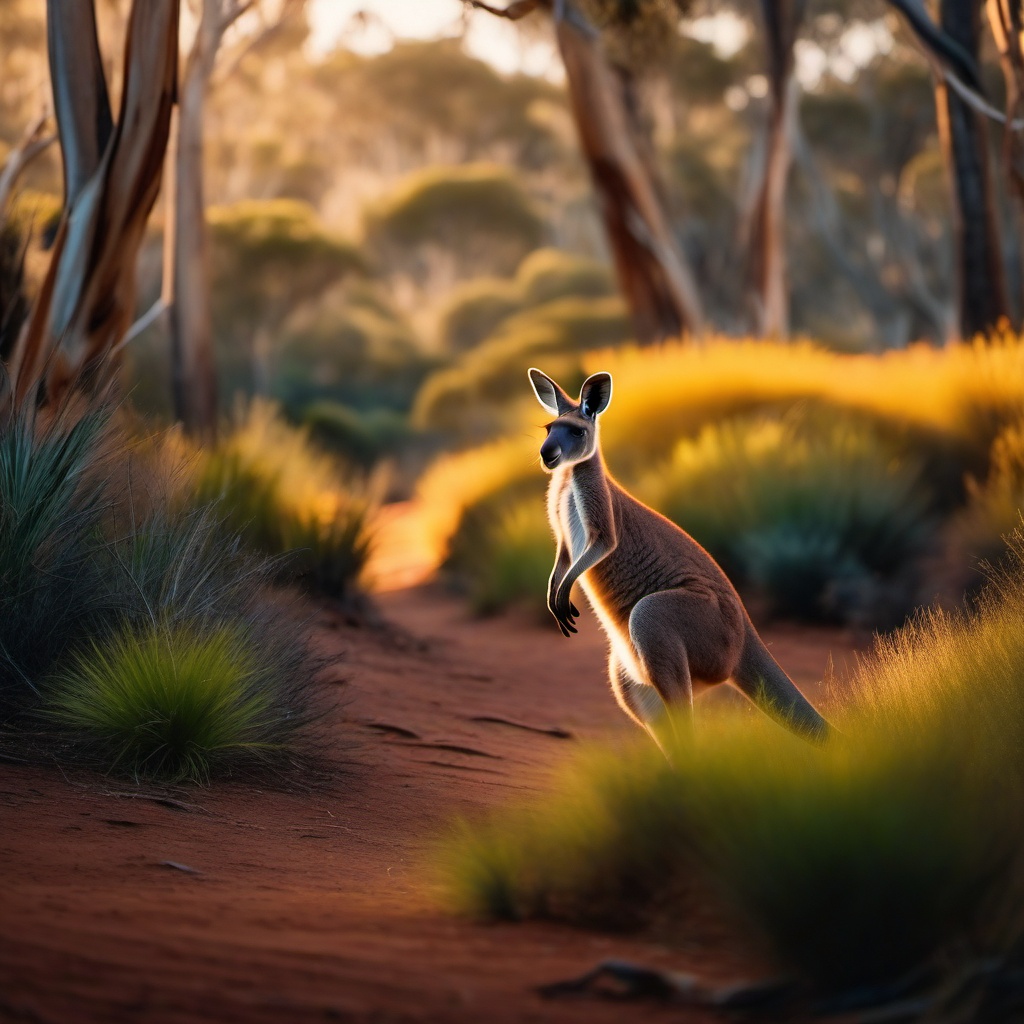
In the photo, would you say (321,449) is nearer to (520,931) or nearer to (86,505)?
(86,505)

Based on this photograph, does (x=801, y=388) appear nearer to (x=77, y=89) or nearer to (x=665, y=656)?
(x=77, y=89)

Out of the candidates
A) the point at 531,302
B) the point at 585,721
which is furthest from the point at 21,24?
the point at 585,721

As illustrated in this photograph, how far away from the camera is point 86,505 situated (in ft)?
18.1

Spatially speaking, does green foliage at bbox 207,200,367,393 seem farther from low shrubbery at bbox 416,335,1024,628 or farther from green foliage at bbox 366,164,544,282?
low shrubbery at bbox 416,335,1024,628

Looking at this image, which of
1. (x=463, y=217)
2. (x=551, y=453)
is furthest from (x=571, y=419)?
(x=463, y=217)

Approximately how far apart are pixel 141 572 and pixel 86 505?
0.36 metres

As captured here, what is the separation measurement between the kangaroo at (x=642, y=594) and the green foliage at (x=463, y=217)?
122 ft

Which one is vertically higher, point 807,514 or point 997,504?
point 997,504

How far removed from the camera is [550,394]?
16.0ft

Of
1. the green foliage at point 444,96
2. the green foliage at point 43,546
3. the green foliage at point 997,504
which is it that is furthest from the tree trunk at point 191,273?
the green foliage at point 444,96

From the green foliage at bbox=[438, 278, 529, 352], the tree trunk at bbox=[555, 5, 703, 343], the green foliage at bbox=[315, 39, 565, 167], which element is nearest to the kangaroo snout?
the tree trunk at bbox=[555, 5, 703, 343]

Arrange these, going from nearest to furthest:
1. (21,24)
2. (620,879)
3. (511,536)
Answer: (620,879)
(511,536)
(21,24)

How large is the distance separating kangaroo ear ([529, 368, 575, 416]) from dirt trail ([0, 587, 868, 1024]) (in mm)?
1364

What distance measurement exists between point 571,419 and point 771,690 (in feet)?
3.74
